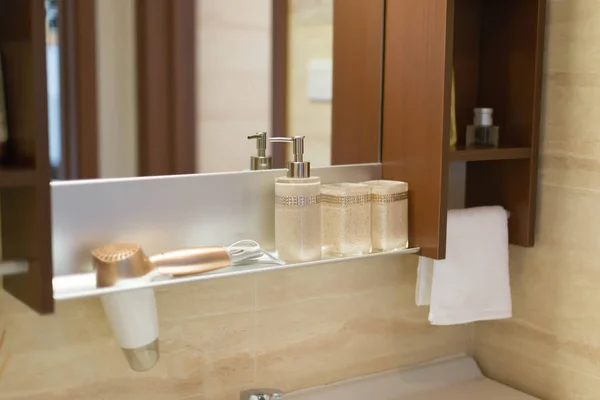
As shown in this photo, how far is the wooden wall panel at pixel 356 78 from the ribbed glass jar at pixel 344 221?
11 centimetres

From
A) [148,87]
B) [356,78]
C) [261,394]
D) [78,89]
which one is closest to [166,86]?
[148,87]

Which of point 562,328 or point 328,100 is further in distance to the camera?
point 562,328

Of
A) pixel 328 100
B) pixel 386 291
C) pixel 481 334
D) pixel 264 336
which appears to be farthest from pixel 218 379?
pixel 481 334

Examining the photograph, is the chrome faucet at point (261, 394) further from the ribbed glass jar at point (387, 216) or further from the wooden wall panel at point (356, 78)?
the wooden wall panel at point (356, 78)

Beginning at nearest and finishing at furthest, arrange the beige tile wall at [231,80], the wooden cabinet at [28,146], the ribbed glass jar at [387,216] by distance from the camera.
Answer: the wooden cabinet at [28,146] < the beige tile wall at [231,80] < the ribbed glass jar at [387,216]

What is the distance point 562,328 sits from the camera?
148 centimetres

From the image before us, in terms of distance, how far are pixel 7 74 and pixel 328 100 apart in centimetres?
53

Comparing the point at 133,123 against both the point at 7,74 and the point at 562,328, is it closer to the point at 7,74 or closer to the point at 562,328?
the point at 7,74

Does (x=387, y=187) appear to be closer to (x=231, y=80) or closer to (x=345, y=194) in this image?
(x=345, y=194)

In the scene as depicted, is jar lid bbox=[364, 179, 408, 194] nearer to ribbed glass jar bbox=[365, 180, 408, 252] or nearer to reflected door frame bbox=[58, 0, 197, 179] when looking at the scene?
ribbed glass jar bbox=[365, 180, 408, 252]

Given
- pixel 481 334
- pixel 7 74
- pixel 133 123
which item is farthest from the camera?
pixel 481 334

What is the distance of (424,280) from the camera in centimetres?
142

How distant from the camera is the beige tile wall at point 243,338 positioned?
1.16 m

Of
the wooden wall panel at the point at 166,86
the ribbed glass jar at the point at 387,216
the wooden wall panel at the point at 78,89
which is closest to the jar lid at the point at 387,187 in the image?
the ribbed glass jar at the point at 387,216
